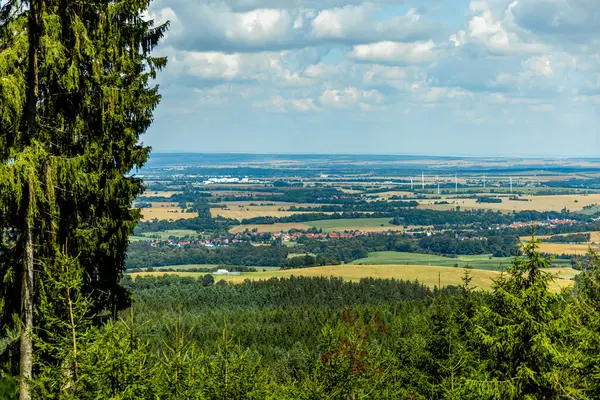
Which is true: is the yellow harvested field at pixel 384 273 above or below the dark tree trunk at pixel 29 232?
below

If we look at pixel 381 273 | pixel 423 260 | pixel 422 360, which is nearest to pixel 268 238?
pixel 423 260

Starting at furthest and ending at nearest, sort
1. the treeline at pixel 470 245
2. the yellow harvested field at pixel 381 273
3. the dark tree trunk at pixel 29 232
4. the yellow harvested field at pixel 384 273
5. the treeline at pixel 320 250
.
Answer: the treeline at pixel 470 245 → the treeline at pixel 320 250 → the yellow harvested field at pixel 384 273 → the yellow harvested field at pixel 381 273 → the dark tree trunk at pixel 29 232

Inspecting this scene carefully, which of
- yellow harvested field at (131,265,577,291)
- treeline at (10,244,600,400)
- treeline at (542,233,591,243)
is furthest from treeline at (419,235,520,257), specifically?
treeline at (10,244,600,400)

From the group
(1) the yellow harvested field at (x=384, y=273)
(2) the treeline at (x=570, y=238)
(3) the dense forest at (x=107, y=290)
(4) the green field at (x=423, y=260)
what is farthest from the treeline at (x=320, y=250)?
(3) the dense forest at (x=107, y=290)

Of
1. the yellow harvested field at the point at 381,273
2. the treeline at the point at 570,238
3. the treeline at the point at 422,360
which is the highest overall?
the treeline at the point at 422,360

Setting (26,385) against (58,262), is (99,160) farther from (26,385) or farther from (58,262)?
(26,385)

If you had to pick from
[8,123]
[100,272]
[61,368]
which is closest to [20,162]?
[8,123]

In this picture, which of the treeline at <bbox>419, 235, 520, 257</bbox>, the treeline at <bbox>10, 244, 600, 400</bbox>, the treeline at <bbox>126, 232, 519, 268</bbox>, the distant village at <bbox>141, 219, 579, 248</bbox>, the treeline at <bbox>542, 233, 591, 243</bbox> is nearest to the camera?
the treeline at <bbox>10, 244, 600, 400</bbox>

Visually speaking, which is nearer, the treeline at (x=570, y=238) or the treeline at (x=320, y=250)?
the treeline at (x=570, y=238)

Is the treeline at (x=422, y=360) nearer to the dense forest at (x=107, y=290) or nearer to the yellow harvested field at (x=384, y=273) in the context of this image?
the dense forest at (x=107, y=290)

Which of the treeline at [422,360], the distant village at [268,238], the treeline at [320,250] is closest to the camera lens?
the treeline at [422,360]

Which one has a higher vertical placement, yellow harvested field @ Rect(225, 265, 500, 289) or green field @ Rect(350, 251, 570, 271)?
yellow harvested field @ Rect(225, 265, 500, 289)

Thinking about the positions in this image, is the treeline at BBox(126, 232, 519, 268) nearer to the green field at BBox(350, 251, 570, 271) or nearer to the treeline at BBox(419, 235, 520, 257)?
the treeline at BBox(419, 235, 520, 257)
